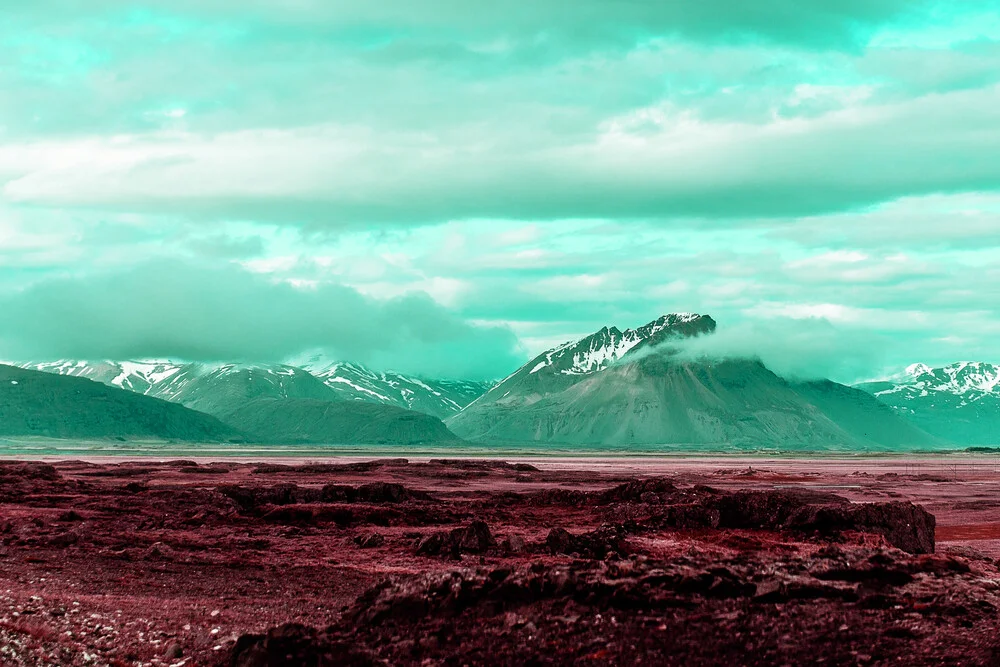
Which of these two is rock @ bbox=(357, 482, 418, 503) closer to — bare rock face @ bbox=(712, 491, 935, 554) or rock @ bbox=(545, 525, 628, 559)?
bare rock face @ bbox=(712, 491, 935, 554)

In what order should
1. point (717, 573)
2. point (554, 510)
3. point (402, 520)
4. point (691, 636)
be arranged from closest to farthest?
point (691, 636), point (717, 573), point (402, 520), point (554, 510)

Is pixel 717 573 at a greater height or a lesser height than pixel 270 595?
greater

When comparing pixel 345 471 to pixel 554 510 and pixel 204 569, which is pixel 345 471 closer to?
pixel 554 510

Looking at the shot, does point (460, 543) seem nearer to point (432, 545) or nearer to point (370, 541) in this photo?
point (432, 545)

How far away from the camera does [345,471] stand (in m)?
145

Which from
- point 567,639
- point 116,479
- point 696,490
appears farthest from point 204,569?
point 116,479

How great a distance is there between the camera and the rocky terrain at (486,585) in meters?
20.9

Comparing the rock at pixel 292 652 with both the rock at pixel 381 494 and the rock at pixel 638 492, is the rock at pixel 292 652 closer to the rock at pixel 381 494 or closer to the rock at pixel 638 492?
the rock at pixel 638 492

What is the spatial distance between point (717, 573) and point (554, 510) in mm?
47946

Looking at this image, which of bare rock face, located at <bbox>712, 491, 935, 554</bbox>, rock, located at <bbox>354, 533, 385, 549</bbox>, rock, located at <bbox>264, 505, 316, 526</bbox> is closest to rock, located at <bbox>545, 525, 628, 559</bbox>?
rock, located at <bbox>354, 533, 385, 549</bbox>

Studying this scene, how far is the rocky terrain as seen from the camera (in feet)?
68.7

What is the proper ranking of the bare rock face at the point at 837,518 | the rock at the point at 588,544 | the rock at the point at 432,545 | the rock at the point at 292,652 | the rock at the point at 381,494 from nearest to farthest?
the rock at the point at 292,652 < the rock at the point at 588,544 < the rock at the point at 432,545 < the bare rock face at the point at 837,518 < the rock at the point at 381,494


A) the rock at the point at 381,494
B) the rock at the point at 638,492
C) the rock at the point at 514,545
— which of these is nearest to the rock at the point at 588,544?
the rock at the point at 514,545

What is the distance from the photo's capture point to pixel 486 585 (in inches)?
952
